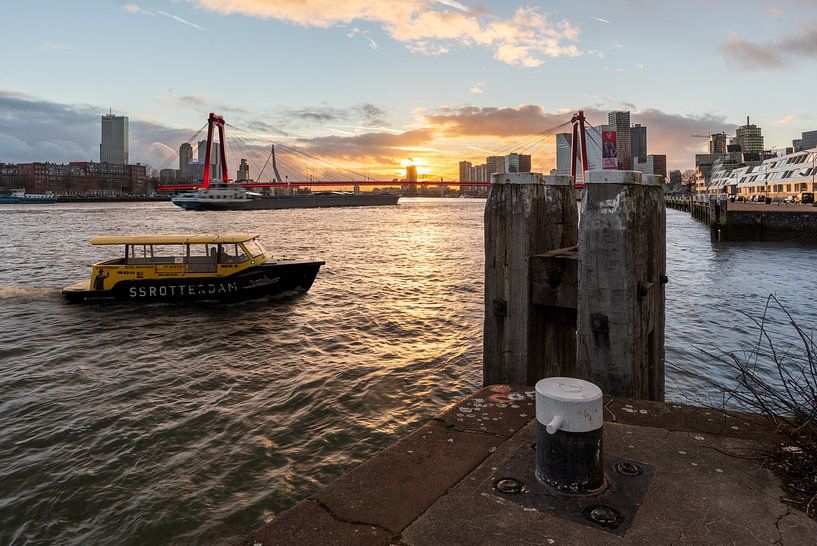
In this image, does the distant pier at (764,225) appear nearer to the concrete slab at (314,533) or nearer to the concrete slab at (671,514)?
the concrete slab at (671,514)

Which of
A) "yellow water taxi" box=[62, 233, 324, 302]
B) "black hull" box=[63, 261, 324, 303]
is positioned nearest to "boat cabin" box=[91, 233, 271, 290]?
"yellow water taxi" box=[62, 233, 324, 302]

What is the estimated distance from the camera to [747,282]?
23.4m

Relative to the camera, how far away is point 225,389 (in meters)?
11.0

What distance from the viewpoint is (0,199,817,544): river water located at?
22.7 feet

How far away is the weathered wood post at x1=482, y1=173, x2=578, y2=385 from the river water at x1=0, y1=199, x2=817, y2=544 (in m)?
3.14

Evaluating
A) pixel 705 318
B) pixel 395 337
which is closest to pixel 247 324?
pixel 395 337

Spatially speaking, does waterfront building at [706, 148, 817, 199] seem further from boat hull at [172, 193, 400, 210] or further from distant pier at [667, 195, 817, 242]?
boat hull at [172, 193, 400, 210]

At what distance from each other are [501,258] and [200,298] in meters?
15.3

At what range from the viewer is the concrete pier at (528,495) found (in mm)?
3305

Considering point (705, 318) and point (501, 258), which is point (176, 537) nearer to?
point (501, 258)

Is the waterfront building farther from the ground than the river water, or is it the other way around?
the waterfront building

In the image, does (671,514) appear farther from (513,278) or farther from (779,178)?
(779,178)

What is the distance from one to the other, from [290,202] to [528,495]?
14783 cm

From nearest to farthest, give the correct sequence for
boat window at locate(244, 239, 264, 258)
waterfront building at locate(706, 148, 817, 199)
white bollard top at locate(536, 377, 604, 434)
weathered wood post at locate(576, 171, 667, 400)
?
white bollard top at locate(536, 377, 604, 434) < weathered wood post at locate(576, 171, 667, 400) < boat window at locate(244, 239, 264, 258) < waterfront building at locate(706, 148, 817, 199)
